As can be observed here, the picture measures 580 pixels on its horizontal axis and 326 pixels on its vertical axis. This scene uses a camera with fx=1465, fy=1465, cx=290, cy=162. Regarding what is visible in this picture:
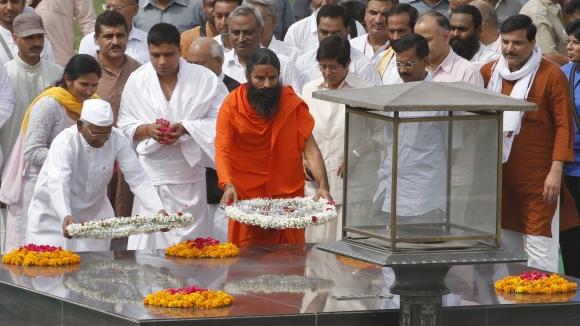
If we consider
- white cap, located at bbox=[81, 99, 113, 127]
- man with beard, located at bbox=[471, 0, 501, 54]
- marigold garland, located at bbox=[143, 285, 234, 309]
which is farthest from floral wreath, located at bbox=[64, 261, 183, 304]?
man with beard, located at bbox=[471, 0, 501, 54]

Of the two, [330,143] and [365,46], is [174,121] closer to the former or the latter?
[330,143]

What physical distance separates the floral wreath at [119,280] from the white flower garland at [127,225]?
A: 20 cm

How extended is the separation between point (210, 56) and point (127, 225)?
93.6 inches

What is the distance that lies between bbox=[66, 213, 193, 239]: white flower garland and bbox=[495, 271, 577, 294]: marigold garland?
2196 millimetres

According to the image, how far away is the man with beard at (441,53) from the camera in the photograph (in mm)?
10703

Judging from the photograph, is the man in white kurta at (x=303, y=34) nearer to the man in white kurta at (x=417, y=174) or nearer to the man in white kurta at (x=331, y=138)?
the man in white kurta at (x=331, y=138)

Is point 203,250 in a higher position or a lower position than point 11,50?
lower

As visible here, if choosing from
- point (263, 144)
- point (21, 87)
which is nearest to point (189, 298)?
point (263, 144)

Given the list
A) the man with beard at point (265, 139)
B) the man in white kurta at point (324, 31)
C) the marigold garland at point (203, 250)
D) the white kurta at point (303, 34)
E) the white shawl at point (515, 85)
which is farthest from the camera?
the white kurta at point (303, 34)

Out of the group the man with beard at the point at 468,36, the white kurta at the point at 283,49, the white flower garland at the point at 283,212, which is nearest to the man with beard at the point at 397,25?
the man with beard at the point at 468,36

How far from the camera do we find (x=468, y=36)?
11.7m

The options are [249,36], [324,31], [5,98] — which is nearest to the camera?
[5,98]

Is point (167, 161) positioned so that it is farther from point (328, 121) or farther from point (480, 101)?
point (480, 101)

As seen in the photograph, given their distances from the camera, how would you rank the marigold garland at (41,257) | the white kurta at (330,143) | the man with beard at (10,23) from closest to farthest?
1. the marigold garland at (41,257)
2. the white kurta at (330,143)
3. the man with beard at (10,23)
